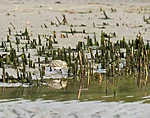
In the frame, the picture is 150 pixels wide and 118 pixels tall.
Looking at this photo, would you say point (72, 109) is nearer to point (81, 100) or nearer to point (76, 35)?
point (81, 100)

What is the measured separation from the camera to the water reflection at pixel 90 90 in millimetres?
6352

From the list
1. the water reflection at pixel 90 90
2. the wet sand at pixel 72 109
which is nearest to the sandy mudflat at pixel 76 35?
the wet sand at pixel 72 109

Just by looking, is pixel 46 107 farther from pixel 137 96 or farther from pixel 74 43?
pixel 74 43

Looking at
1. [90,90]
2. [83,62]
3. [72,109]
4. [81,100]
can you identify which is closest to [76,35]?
[83,62]

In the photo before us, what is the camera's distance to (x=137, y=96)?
21.1 feet

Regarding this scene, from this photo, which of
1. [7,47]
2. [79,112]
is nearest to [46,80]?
[79,112]

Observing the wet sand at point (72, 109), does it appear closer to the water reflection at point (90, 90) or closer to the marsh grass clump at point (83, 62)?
the water reflection at point (90, 90)

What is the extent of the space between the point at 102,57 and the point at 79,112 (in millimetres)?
3143

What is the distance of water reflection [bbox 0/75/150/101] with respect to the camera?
20.8 ft

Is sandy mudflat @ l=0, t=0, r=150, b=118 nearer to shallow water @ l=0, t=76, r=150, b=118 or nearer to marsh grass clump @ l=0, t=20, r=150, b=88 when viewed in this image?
shallow water @ l=0, t=76, r=150, b=118

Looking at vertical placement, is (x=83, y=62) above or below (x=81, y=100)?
above

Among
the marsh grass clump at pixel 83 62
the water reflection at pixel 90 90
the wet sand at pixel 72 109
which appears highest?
the marsh grass clump at pixel 83 62

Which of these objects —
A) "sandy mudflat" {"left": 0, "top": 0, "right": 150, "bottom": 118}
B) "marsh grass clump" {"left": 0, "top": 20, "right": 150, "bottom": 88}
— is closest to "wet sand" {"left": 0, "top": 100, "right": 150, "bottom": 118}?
"sandy mudflat" {"left": 0, "top": 0, "right": 150, "bottom": 118}

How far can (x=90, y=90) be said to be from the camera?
6.80 m
